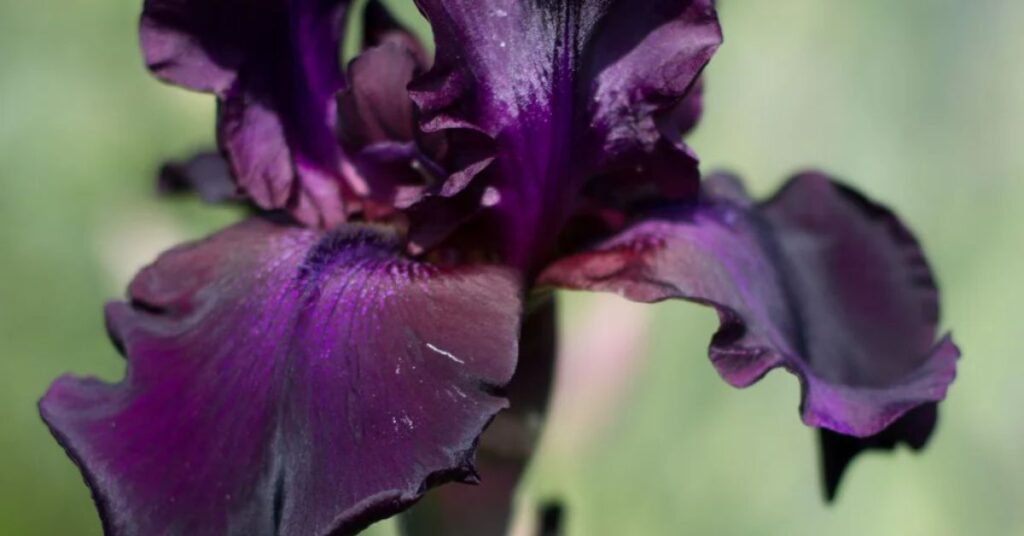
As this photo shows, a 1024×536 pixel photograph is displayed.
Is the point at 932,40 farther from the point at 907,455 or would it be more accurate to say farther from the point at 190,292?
the point at 190,292

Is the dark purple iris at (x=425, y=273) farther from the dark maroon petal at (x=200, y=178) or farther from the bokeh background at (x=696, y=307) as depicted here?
the bokeh background at (x=696, y=307)

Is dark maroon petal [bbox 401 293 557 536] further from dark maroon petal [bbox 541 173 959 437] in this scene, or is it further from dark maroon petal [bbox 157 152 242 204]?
dark maroon petal [bbox 157 152 242 204]

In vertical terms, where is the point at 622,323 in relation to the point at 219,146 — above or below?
below

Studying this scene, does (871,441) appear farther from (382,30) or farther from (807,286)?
(382,30)

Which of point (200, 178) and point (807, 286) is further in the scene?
point (200, 178)

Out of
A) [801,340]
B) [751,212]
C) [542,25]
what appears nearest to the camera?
[542,25]

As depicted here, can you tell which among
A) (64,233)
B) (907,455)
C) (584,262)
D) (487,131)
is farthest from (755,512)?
(64,233)

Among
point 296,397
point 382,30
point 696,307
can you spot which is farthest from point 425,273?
point 696,307

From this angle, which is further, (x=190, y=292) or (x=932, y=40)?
(x=932, y=40)
